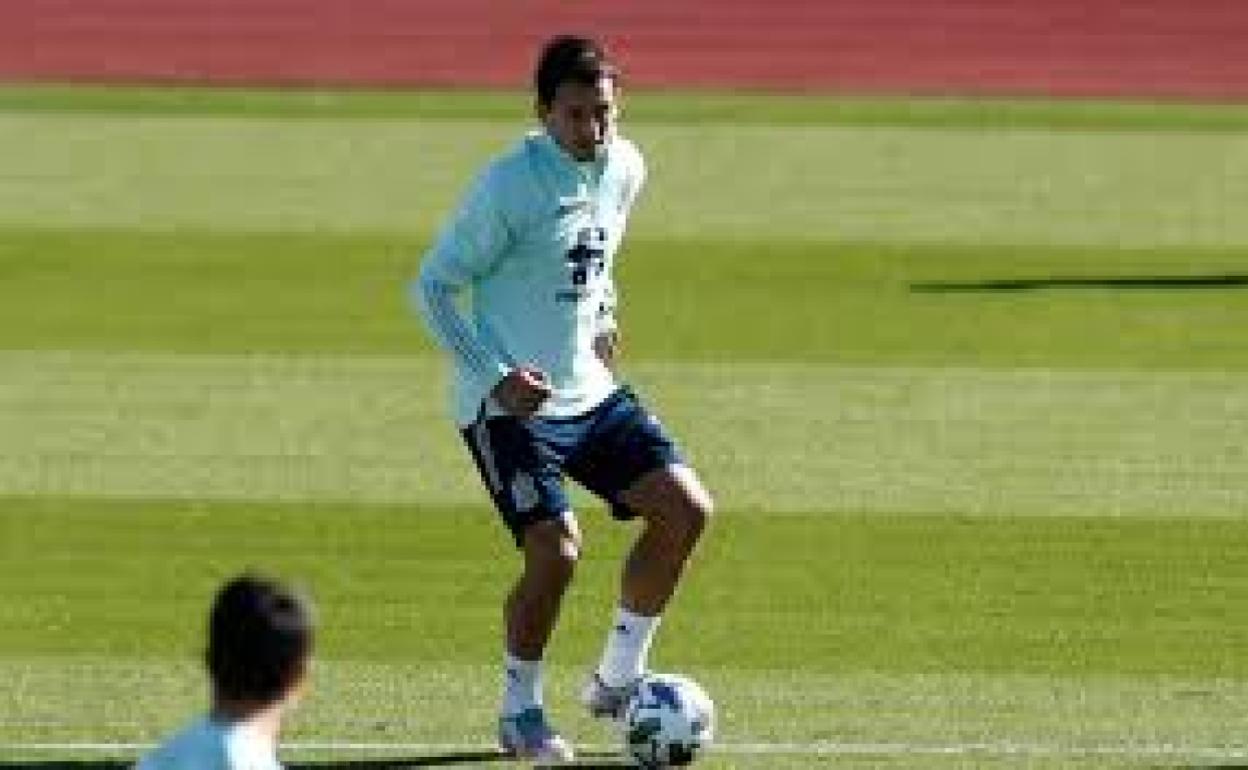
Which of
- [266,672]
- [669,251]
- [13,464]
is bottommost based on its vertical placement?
[669,251]

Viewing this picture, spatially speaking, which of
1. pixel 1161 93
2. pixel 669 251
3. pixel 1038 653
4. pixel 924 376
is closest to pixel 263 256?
pixel 669 251

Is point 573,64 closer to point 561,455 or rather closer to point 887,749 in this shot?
point 561,455

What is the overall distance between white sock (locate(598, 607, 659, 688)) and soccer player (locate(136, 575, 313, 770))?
14.8 feet

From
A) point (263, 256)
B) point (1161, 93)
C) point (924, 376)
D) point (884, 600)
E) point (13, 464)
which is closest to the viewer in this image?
point (884, 600)

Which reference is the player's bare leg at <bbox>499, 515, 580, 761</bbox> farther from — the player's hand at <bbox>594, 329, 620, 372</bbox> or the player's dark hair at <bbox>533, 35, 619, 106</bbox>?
the player's dark hair at <bbox>533, 35, 619, 106</bbox>

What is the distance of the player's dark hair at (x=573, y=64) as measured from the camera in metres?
11.4

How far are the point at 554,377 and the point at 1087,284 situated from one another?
1172 cm

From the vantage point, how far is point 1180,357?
20.2 metres

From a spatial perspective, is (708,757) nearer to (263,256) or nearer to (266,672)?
(266,672)

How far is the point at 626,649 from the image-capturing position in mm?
11906

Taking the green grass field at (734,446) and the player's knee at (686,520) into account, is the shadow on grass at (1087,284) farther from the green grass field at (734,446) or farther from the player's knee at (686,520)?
the player's knee at (686,520)

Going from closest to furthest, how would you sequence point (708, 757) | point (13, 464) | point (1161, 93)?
point (708, 757)
point (13, 464)
point (1161, 93)

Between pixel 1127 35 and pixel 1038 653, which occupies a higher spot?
pixel 1038 653

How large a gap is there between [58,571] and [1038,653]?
147 inches
